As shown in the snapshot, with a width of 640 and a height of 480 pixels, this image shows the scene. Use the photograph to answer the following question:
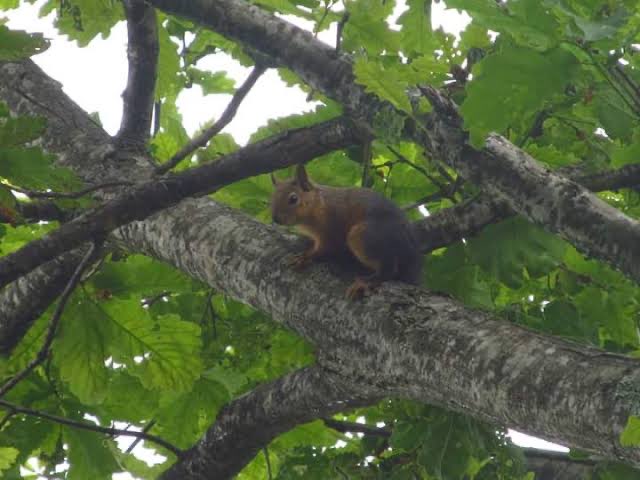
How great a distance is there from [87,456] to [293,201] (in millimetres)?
1650

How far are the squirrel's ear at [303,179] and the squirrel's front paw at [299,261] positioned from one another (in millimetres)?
1317

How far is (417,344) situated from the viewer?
2.91m

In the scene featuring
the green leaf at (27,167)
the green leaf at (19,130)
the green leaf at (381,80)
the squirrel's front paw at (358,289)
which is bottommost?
the squirrel's front paw at (358,289)

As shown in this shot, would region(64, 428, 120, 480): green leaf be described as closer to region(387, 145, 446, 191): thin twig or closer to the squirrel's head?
the squirrel's head

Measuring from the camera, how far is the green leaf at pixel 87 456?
4.33 m

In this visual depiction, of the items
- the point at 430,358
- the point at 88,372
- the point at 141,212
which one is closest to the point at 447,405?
the point at 430,358

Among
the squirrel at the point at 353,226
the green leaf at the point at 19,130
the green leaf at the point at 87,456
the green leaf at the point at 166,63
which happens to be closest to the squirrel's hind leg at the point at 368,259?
the squirrel at the point at 353,226

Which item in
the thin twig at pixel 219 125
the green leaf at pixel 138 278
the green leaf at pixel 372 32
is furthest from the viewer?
the green leaf at pixel 372 32

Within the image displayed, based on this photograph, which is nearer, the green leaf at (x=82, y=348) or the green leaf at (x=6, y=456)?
the green leaf at (x=6, y=456)

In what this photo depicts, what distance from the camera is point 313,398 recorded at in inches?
147

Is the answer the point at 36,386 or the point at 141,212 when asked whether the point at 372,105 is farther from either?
the point at 36,386

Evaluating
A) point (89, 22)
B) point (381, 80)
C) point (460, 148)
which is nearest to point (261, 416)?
point (460, 148)

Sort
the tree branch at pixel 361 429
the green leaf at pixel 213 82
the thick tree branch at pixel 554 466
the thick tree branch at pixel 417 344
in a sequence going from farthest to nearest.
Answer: the green leaf at pixel 213 82
the thick tree branch at pixel 554 466
the tree branch at pixel 361 429
the thick tree branch at pixel 417 344

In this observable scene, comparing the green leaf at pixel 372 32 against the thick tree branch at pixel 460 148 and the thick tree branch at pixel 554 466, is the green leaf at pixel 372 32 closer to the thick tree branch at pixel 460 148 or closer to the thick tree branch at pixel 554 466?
the thick tree branch at pixel 460 148
